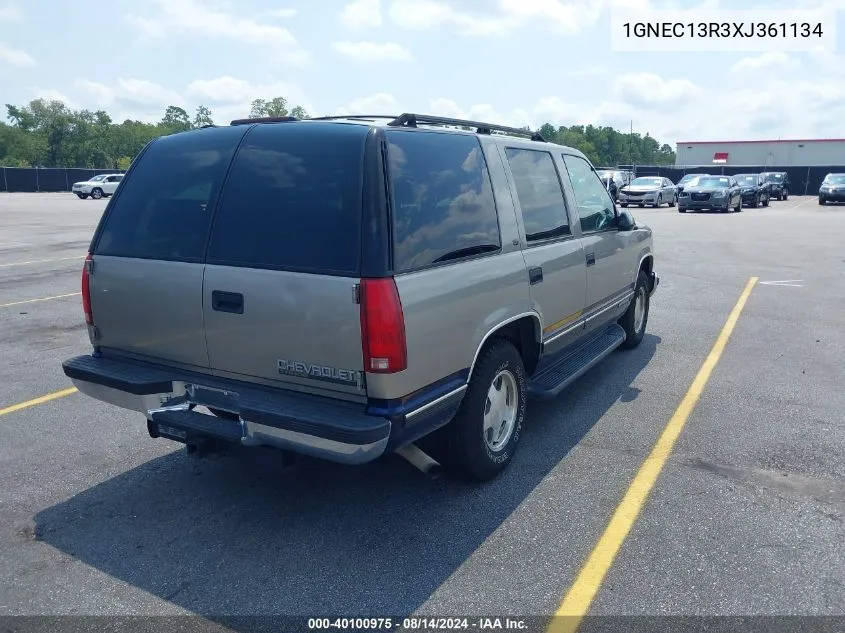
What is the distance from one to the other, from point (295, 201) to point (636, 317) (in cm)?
463

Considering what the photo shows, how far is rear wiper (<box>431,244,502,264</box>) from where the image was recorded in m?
3.60

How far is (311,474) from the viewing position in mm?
4238

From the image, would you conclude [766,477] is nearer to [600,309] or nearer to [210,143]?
[600,309]

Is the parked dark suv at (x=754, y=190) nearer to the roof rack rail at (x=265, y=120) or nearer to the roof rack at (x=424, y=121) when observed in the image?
Answer: the roof rack at (x=424, y=121)

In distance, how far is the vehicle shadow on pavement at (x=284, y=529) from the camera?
3084mm

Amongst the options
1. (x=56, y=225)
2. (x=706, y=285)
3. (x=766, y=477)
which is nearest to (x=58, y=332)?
(x=766, y=477)

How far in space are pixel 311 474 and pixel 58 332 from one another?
193 inches

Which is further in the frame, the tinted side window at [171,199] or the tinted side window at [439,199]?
the tinted side window at [171,199]

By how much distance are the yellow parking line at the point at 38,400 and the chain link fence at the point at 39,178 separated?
53.1m

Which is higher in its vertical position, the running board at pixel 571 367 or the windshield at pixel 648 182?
the windshield at pixel 648 182

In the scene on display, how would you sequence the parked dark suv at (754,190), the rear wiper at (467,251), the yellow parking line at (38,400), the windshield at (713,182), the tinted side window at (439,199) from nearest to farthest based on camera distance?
1. the tinted side window at (439,199)
2. the rear wiper at (467,251)
3. the yellow parking line at (38,400)
4. the windshield at (713,182)
5. the parked dark suv at (754,190)

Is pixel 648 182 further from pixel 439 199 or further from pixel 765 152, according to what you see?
pixel 765 152

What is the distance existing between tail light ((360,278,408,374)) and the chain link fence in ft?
185

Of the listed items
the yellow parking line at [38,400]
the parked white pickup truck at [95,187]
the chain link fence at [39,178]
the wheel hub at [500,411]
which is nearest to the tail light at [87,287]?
the yellow parking line at [38,400]
